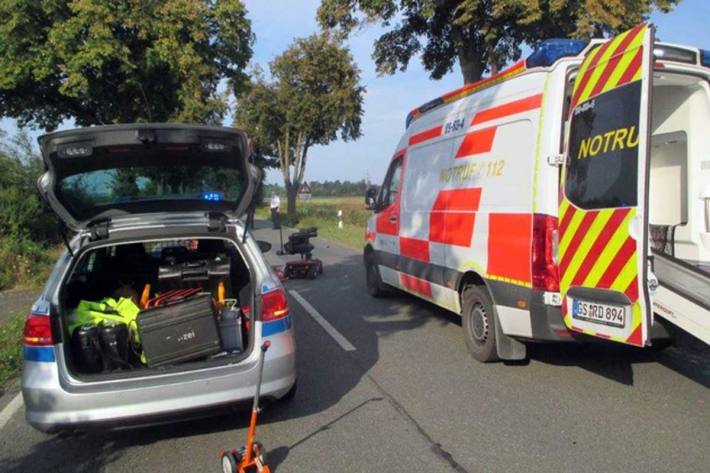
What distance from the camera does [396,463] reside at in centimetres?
375

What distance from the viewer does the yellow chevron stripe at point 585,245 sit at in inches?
171

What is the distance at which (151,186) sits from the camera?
5.52 metres

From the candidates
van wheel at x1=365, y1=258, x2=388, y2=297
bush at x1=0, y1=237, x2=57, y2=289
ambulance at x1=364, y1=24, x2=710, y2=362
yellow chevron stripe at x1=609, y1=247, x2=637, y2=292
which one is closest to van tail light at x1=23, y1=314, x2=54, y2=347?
ambulance at x1=364, y1=24, x2=710, y2=362

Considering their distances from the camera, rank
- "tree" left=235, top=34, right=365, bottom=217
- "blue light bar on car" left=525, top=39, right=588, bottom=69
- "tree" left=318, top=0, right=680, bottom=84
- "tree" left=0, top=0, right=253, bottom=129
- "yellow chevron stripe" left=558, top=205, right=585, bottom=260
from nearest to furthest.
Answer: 1. "yellow chevron stripe" left=558, top=205, right=585, bottom=260
2. "blue light bar on car" left=525, top=39, right=588, bottom=69
3. "tree" left=318, top=0, right=680, bottom=84
4. "tree" left=0, top=0, right=253, bottom=129
5. "tree" left=235, top=34, right=365, bottom=217

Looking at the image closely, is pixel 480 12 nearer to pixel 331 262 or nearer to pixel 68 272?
pixel 331 262

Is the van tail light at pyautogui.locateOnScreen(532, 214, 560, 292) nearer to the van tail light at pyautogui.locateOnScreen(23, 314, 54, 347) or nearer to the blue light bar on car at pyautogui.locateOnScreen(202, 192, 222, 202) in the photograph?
the blue light bar on car at pyautogui.locateOnScreen(202, 192, 222, 202)

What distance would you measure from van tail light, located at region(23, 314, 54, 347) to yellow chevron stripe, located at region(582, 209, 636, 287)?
368 cm

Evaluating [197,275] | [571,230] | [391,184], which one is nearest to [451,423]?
[571,230]

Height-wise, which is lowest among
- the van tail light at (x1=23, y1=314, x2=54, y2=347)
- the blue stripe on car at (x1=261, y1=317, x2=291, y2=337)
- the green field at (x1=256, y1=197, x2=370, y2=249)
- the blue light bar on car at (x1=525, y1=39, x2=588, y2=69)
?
the green field at (x1=256, y1=197, x2=370, y2=249)

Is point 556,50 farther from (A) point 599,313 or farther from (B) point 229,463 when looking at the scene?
(B) point 229,463

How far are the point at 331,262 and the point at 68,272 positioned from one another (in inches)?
441

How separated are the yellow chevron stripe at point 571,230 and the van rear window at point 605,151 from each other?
2.7 inches

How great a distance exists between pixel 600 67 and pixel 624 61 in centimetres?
26

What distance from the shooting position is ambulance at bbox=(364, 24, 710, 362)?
411 centimetres
